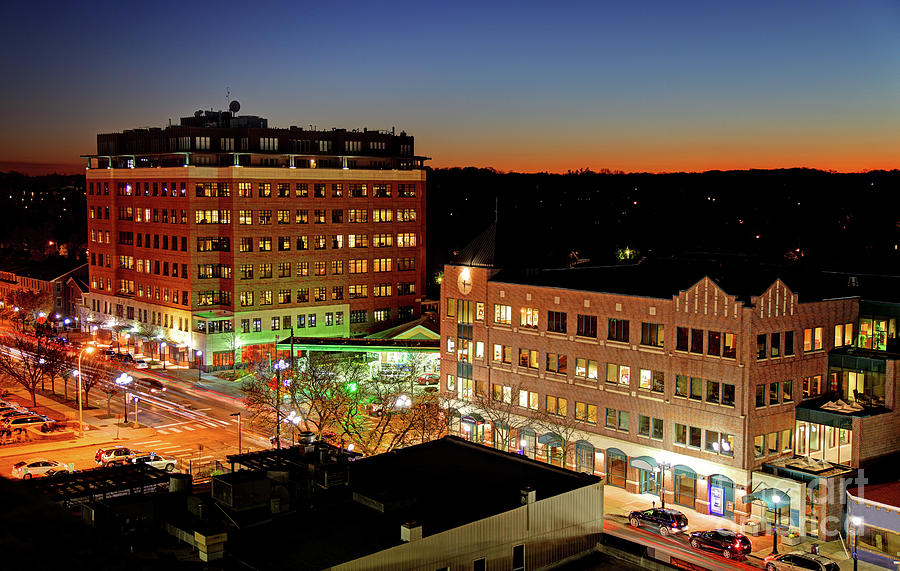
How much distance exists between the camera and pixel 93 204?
459 ft

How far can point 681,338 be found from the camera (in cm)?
6225

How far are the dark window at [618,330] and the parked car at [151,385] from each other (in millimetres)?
55258

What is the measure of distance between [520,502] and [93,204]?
12286cm

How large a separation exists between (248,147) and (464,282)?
53154 millimetres

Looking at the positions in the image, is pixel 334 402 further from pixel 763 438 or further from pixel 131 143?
pixel 131 143

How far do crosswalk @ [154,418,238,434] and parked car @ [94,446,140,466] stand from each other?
33.1 feet

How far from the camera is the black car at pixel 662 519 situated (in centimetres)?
5453

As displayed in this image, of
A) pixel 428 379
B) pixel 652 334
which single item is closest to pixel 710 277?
pixel 652 334

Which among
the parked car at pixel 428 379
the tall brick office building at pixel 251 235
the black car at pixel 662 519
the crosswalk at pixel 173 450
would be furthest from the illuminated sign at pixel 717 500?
the tall brick office building at pixel 251 235

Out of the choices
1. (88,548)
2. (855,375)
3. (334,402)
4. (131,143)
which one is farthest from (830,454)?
(131,143)

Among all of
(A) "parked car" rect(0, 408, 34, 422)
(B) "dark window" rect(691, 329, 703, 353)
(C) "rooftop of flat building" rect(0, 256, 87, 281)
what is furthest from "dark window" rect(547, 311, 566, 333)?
(C) "rooftop of flat building" rect(0, 256, 87, 281)

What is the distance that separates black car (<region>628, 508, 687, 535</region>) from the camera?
54.5 m

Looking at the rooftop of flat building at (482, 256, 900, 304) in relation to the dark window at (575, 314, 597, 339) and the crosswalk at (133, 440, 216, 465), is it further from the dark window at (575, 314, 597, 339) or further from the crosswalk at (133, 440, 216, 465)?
the crosswalk at (133, 440, 216, 465)

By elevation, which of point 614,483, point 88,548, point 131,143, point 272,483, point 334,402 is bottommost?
point 614,483
